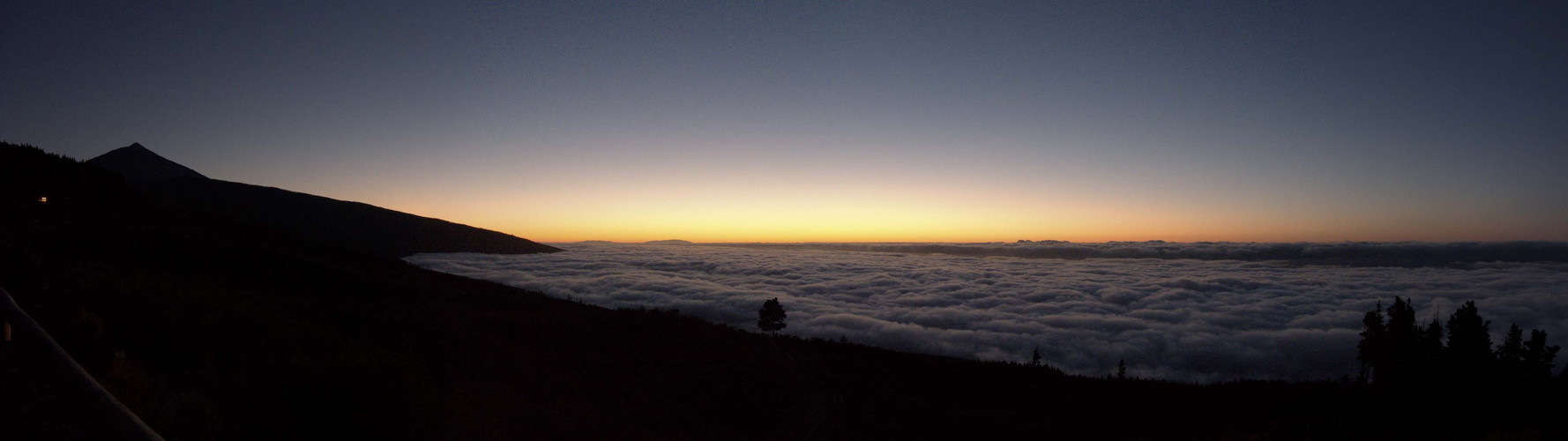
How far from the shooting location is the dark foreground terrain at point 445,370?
931 cm

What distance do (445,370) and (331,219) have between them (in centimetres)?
14510

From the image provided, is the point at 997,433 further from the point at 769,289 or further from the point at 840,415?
the point at 769,289

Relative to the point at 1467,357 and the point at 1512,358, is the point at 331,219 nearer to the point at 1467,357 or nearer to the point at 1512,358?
the point at 1467,357

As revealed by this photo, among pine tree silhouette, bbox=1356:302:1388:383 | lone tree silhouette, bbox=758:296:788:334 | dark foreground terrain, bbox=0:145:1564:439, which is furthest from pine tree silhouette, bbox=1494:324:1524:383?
lone tree silhouette, bbox=758:296:788:334

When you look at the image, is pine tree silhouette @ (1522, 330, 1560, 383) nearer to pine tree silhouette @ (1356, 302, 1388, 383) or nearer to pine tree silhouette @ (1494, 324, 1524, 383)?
pine tree silhouette @ (1494, 324, 1524, 383)

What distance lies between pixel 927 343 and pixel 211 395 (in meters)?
73.1

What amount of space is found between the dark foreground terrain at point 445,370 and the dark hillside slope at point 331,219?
9314 cm

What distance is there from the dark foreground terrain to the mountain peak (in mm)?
169389

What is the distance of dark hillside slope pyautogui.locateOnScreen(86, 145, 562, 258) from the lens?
11206cm

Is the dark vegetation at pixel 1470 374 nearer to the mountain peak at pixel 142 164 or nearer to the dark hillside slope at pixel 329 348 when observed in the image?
the dark hillside slope at pixel 329 348

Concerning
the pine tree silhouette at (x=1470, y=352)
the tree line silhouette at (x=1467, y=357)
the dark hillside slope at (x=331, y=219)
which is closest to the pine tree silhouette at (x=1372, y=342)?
the tree line silhouette at (x=1467, y=357)

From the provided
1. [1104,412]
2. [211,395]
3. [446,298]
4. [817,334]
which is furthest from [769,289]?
[211,395]

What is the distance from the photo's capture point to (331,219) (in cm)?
12319

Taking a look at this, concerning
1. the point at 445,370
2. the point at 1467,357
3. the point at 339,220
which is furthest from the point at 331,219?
the point at 1467,357
